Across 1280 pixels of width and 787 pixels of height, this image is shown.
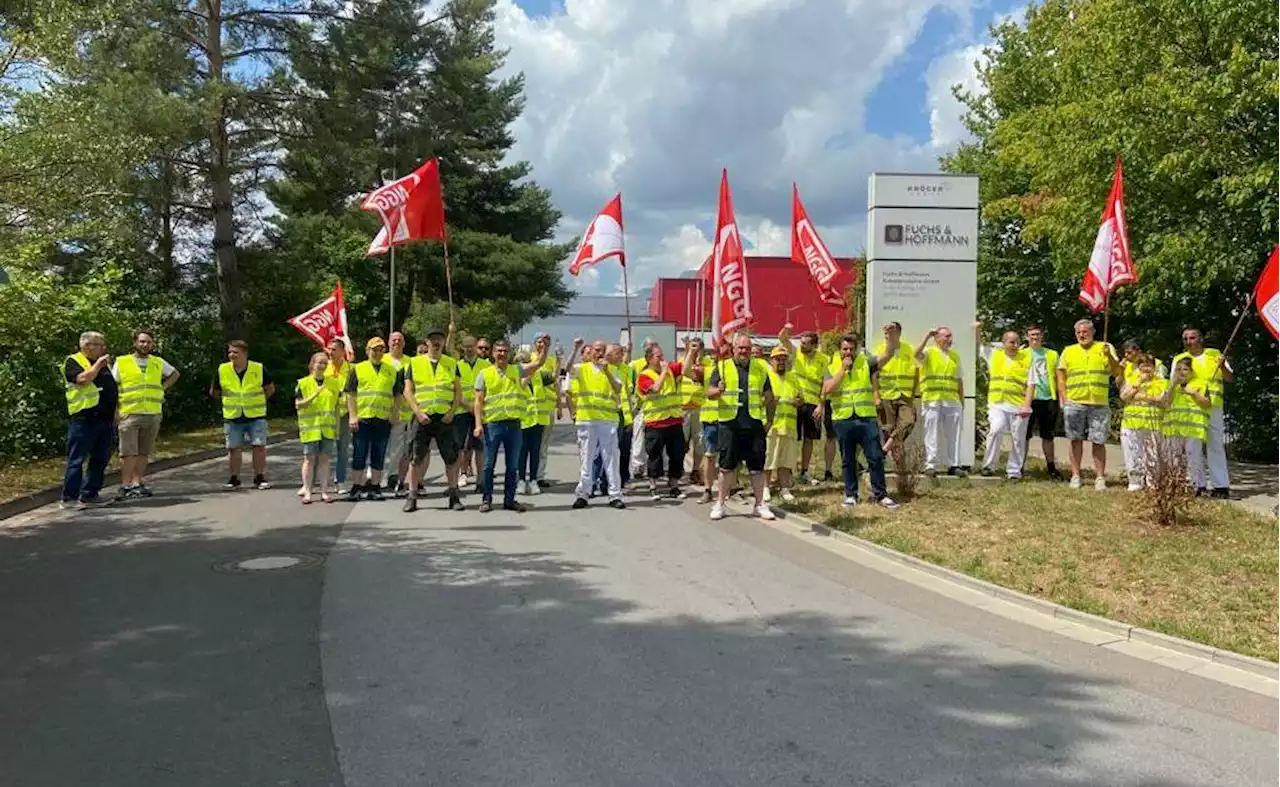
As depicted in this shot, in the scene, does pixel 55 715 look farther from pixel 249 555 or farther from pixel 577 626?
pixel 249 555

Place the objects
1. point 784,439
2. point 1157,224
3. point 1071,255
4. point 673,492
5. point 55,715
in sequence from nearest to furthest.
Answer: point 55,715 < point 784,439 < point 673,492 < point 1157,224 < point 1071,255

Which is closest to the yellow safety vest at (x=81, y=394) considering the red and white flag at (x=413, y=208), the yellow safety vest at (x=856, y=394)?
the red and white flag at (x=413, y=208)

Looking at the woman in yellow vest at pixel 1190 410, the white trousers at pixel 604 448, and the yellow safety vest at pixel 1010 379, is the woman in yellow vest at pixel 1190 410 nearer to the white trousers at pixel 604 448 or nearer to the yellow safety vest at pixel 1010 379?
the yellow safety vest at pixel 1010 379

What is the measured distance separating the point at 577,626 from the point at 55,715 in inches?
111

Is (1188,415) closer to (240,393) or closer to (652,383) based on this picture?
(652,383)

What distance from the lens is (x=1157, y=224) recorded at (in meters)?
14.5

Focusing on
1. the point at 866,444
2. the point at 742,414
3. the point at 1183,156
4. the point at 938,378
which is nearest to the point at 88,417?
the point at 742,414

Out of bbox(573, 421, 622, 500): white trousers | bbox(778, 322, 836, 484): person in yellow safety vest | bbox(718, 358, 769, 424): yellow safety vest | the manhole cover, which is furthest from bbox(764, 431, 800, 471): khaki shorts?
the manhole cover

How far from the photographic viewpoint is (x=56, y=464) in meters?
13.8

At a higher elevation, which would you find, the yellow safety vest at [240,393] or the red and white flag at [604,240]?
the red and white flag at [604,240]

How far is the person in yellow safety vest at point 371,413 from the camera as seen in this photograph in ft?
37.4

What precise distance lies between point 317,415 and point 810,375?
5.91 meters

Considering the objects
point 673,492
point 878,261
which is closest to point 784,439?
point 673,492

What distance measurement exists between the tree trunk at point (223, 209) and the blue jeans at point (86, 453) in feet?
44.0
